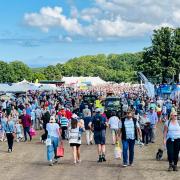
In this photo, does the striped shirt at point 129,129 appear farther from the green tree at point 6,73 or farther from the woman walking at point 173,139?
the green tree at point 6,73

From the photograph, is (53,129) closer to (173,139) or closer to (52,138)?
(52,138)

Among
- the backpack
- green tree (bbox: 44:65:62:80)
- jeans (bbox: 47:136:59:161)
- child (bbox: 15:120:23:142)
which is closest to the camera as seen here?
jeans (bbox: 47:136:59:161)

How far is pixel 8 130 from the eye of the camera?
814 inches

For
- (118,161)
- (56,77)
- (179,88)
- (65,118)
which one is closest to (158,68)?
(179,88)

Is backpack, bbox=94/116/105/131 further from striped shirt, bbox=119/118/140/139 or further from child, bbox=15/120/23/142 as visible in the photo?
child, bbox=15/120/23/142

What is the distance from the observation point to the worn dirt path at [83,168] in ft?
47.6

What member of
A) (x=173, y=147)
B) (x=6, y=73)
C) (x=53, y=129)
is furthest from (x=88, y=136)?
(x=6, y=73)

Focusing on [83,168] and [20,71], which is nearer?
[83,168]

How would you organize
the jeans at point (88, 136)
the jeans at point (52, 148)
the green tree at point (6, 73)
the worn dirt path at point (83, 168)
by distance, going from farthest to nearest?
1. the green tree at point (6, 73)
2. the jeans at point (88, 136)
3. the jeans at point (52, 148)
4. the worn dirt path at point (83, 168)

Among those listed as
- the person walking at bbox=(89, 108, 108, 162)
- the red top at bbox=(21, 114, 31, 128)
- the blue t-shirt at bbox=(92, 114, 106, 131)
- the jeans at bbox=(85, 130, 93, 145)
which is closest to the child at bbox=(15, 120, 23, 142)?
the red top at bbox=(21, 114, 31, 128)

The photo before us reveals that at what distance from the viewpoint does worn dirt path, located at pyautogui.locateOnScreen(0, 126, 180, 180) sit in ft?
47.6

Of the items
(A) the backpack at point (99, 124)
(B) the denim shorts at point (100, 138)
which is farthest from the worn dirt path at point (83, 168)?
(A) the backpack at point (99, 124)

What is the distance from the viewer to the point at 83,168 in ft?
52.4

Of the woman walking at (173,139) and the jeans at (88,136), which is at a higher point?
the woman walking at (173,139)
